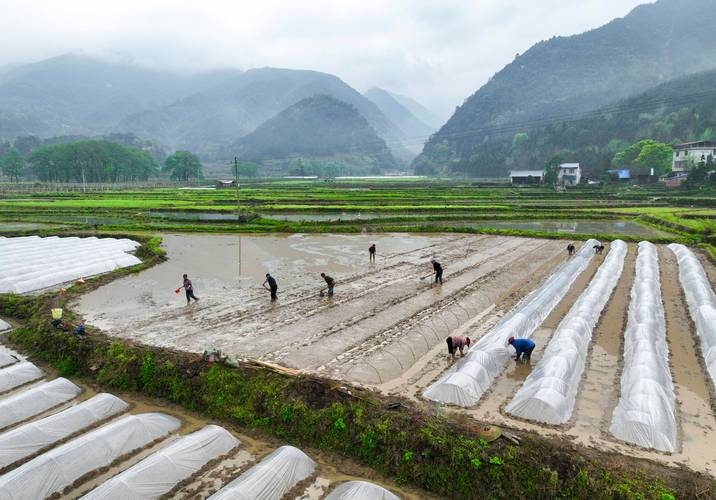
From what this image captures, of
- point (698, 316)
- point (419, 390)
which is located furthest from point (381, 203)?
point (419, 390)

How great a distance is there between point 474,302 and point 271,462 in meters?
11.5

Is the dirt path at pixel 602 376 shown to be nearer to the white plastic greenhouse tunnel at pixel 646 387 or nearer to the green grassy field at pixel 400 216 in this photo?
the white plastic greenhouse tunnel at pixel 646 387

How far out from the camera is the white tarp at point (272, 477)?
22.8 ft

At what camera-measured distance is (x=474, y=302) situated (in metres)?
17.3

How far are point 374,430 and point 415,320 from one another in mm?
6743

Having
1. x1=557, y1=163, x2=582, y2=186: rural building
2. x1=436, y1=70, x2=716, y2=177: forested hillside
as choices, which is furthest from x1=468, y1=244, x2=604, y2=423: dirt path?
x1=436, y1=70, x2=716, y2=177: forested hillside

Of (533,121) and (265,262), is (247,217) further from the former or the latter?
(533,121)

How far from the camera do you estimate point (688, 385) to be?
10.6m

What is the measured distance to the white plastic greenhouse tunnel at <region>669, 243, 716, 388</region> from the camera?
1195 centimetres

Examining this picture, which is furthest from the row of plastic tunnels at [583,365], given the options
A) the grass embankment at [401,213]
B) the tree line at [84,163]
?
the tree line at [84,163]

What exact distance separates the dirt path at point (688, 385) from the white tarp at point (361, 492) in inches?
211

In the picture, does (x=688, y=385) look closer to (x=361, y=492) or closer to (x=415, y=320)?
(x=415, y=320)

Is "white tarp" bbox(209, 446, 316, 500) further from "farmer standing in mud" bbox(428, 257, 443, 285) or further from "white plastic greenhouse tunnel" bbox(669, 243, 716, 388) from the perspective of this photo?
"farmer standing in mud" bbox(428, 257, 443, 285)

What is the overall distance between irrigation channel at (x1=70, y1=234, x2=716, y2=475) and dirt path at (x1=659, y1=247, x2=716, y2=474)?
0.04 m
